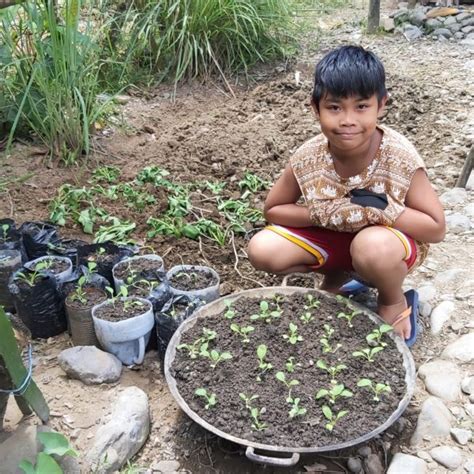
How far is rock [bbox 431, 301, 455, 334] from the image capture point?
2.46 metres

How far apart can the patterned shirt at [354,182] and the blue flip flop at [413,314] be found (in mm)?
169

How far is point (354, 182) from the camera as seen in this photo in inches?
88.3

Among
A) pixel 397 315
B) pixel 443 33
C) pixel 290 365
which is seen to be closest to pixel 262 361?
pixel 290 365

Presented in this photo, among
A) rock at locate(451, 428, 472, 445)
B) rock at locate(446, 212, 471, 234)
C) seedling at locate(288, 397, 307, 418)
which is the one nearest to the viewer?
seedling at locate(288, 397, 307, 418)

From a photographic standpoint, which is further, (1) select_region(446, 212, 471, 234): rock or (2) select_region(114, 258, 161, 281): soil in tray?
(1) select_region(446, 212, 471, 234): rock

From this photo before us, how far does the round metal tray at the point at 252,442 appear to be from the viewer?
68.6 inches

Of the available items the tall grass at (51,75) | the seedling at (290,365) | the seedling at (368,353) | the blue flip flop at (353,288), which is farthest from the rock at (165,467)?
the tall grass at (51,75)

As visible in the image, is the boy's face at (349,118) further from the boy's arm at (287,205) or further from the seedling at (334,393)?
the seedling at (334,393)

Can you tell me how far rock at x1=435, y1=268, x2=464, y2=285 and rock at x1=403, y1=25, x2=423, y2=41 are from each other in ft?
15.7

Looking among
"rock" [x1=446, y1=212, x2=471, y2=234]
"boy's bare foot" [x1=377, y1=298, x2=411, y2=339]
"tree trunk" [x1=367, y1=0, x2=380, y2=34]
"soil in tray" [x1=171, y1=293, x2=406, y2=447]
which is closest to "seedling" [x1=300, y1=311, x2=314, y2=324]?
"soil in tray" [x1=171, y1=293, x2=406, y2=447]

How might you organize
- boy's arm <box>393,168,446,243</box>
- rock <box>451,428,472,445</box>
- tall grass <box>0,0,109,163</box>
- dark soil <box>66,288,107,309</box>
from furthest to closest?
tall grass <box>0,0,109,163</box>
dark soil <box>66,288,107,309</box>
boy's arm <box>393,168,446,243</box>
rock <box>451,428,472,445</box>

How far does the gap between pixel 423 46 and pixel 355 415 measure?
5.59 m

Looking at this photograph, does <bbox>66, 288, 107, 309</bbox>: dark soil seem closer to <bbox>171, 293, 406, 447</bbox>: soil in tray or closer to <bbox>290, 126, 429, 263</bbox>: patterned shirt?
<bbox>171, 293, 406, 447</bbox>: soil in tray

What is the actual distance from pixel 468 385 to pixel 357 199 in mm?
746
